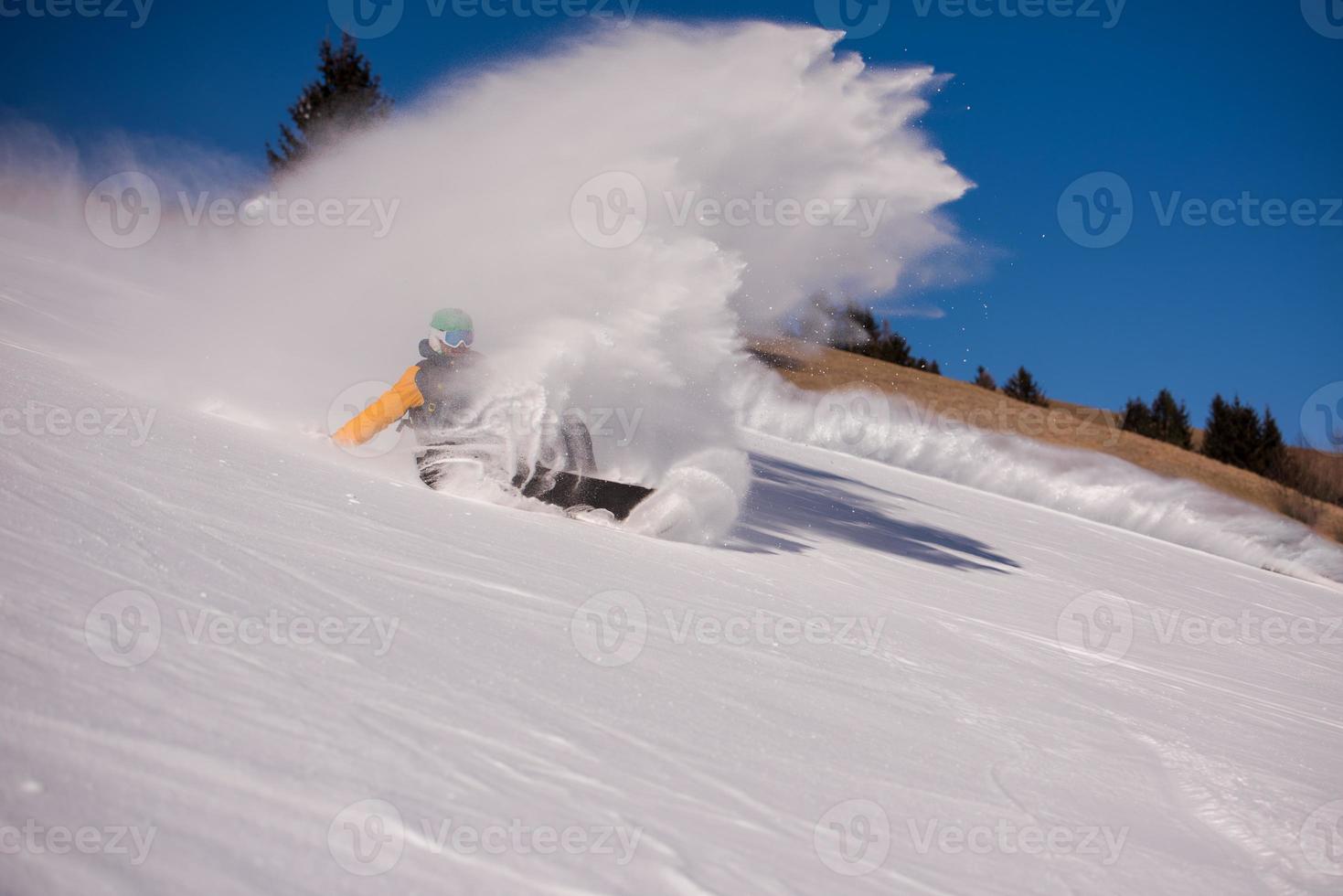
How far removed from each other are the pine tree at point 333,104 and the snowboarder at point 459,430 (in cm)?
2812

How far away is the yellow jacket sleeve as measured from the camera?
6617 mm

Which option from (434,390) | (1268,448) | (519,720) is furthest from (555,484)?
(1268,448)

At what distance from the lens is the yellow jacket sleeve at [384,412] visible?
21.7 feet

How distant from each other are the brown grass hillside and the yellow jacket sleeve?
22.6 metres

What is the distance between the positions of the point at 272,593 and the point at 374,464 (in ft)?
12.8

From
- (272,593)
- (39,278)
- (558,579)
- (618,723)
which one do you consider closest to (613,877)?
(618,723)

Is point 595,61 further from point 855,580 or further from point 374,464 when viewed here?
point 855,580

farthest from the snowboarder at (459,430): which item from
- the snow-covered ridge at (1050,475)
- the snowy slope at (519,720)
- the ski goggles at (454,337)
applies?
the snow-covered ridge at (1050,475)

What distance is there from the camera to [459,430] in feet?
20.9

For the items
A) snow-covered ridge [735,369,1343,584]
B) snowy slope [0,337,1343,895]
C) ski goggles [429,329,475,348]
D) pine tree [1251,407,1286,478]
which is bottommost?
snowy slope [0,337,1343,895]

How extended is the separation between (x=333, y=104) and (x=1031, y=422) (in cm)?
2693

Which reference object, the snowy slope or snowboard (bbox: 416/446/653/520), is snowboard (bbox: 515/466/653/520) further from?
the snowy slope

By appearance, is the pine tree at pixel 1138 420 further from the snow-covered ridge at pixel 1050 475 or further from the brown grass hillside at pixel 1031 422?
A: the snow-covered ridge at pixel 1050 475

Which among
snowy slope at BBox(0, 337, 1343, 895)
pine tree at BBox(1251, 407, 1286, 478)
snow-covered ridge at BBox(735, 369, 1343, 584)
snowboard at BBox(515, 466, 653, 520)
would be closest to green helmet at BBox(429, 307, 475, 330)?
snowboard at BBox(515, 466, 653, 520)
